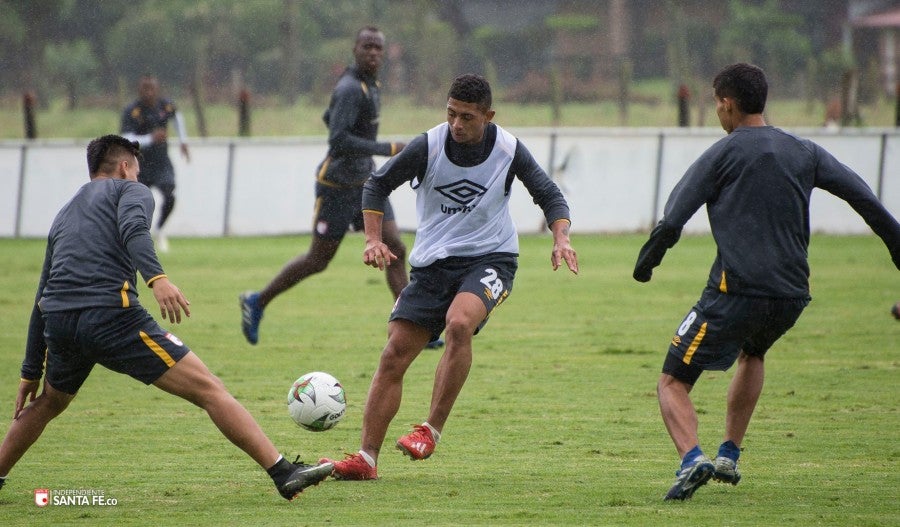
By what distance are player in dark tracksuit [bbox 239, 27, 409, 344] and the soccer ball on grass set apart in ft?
11.7

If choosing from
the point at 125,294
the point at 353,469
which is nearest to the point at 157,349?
the point at 125,294

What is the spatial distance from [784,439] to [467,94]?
2.62 m

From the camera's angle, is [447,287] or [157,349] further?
[447,287]

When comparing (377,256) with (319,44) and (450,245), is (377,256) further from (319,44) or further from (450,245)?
(319,44)

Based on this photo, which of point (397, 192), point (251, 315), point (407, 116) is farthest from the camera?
point (407, 116)

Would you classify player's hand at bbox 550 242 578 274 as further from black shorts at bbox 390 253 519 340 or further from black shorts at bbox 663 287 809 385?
black shorts at bbox 663 287 809 385

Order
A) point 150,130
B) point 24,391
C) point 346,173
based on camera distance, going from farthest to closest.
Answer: point 150,130
point 346,173
point 24,391

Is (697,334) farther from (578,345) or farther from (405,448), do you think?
(578,345)

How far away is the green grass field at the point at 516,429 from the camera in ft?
18.4

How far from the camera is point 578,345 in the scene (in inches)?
426

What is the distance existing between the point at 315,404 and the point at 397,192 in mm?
14846

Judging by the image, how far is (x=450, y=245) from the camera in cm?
656

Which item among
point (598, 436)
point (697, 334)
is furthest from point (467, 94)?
point (598, 436)

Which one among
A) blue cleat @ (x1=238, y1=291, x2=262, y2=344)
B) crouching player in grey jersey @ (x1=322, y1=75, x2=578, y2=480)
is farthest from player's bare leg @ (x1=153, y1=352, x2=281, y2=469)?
blue cleat @ (x1=238, y1=291, x2=262, y2=344)
